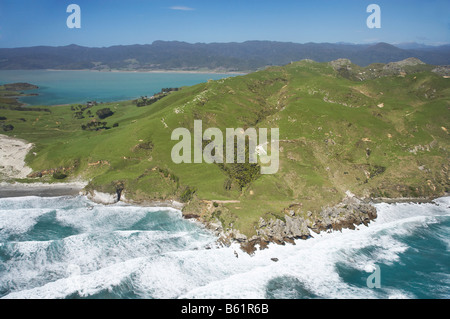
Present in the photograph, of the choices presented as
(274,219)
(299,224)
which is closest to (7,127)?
(274,219)

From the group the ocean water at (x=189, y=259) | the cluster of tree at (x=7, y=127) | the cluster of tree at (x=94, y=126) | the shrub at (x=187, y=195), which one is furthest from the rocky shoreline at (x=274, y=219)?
the cluster of tree at (x=7, y=127)

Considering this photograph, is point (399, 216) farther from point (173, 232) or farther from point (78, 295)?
point (78, 295)

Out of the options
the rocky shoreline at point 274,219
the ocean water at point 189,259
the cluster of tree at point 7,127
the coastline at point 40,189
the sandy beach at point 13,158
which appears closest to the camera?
the ocean water at point 189,259

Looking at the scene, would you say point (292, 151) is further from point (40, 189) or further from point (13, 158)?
point (13, 158)

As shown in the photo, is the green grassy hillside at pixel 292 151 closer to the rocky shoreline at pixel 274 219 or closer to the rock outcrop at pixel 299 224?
the rocky shoreline at pixel 274 219

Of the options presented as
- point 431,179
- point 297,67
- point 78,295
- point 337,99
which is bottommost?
point 78,295

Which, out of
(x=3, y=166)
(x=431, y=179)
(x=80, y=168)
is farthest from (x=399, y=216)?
(x=3, y=166)

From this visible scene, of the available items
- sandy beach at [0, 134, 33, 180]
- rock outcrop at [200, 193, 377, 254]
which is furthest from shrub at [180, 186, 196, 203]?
sandy beach at [0, 134, 33, 180]
